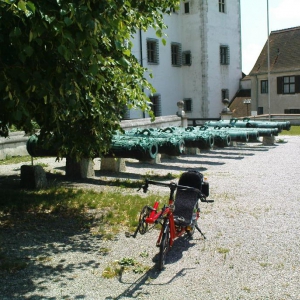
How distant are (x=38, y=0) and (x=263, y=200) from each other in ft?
20.5

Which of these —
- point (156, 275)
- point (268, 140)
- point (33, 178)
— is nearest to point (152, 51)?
point (268, 140)

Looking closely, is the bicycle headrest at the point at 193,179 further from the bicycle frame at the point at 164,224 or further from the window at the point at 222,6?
the window at the point at 222,6

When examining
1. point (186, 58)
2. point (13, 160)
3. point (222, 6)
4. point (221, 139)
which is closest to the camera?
point (13, 160)

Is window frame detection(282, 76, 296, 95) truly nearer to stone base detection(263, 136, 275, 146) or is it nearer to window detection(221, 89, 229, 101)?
window detection(221, 89, 229, 101)

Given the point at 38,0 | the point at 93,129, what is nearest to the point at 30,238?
the point at 93,129

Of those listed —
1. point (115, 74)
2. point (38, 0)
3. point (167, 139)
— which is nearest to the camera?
point (38, 0)

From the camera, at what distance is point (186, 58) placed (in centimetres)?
3994

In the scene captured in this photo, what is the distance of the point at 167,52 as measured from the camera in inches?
1497

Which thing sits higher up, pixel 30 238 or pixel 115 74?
pixel 115 74

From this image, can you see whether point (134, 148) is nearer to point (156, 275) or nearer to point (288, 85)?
point (156, 275)

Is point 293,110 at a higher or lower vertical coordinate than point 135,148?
higher

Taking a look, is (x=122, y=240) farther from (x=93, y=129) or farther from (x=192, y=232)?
(x=93, y=129)

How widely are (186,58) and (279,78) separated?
29.0 ft

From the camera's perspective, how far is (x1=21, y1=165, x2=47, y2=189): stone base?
1042cm
